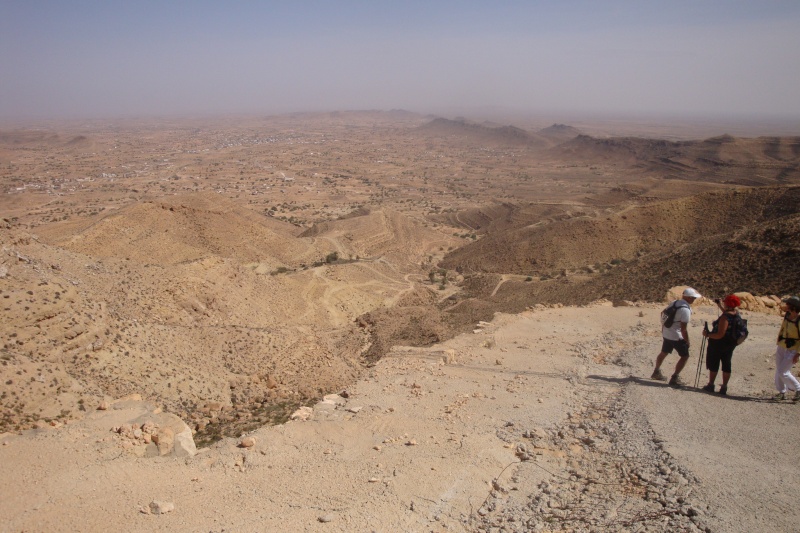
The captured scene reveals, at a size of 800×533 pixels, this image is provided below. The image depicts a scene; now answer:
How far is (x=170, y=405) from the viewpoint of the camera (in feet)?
35.2

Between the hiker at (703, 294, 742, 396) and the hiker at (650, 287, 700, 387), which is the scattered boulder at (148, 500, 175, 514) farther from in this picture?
the hiker at (703, 294, 742, 396)

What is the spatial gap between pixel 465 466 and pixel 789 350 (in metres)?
5.45

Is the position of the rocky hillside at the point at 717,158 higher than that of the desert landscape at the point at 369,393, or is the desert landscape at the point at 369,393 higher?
the rocky hillside at the point at 717,158

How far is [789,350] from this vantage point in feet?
24.4

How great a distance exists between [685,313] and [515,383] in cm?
357

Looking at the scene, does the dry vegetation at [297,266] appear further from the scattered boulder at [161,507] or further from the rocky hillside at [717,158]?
the scattered boulder at [161,507]

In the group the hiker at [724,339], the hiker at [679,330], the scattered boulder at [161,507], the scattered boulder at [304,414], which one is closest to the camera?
the scattered boulder at [161,507]

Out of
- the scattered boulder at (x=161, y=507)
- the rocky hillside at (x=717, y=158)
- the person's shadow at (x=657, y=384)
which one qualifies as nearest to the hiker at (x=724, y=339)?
the person's shadow at (x=657, y=384)

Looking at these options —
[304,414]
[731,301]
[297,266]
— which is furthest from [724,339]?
[297,266]

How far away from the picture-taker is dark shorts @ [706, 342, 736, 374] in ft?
26.3

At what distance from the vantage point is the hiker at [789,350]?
24.4ft

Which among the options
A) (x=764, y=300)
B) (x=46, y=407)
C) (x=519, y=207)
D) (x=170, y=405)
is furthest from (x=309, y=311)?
(x=519, y=207)

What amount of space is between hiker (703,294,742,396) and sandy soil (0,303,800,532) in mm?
451

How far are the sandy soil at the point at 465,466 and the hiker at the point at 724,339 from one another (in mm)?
451
